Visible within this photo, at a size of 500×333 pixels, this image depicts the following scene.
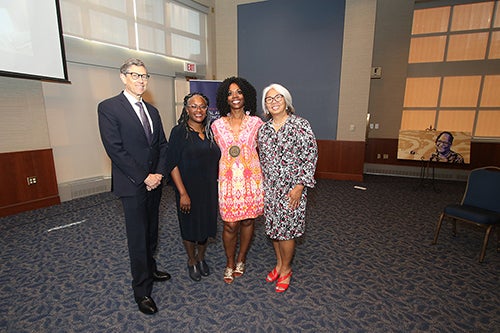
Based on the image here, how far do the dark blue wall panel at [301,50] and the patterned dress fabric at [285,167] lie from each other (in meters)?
4.33

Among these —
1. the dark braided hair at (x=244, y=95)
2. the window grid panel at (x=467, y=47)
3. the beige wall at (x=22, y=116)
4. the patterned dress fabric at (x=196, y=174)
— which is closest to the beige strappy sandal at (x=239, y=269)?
the patterned dress fabric at (x=196, y=174)

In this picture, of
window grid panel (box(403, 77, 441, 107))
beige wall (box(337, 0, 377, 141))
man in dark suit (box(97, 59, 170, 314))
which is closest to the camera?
man in dark suit (box(97, 59, 170, 314))

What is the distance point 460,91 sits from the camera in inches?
247

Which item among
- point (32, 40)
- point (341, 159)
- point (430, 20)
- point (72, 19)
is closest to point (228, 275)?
point (32, 40)

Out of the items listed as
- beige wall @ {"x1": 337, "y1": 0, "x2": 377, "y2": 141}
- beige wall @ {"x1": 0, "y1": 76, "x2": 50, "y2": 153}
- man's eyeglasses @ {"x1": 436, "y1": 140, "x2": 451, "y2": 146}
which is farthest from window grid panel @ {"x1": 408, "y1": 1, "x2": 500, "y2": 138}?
beige wall @ {"x1": 0, "y1": 76, "x2": 50, "y2": 153}

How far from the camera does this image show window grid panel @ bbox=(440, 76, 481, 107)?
6.16m

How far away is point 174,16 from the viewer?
5453 mm

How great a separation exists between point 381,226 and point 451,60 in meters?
5.17

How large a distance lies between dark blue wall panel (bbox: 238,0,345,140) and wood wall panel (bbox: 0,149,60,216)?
4429 mm

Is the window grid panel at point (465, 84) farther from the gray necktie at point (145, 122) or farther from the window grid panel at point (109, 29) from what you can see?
the gray necktie at point (145, 122)

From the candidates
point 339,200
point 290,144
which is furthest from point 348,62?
point 290,144

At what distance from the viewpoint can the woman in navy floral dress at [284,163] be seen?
6.24 feet

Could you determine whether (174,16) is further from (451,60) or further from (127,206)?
(451,60)

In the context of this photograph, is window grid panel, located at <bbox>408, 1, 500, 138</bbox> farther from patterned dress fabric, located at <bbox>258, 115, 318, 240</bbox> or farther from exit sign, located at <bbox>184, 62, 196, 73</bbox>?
patterned dress fabric, located at <bbox>258, 115, 318, 240</bbox>
